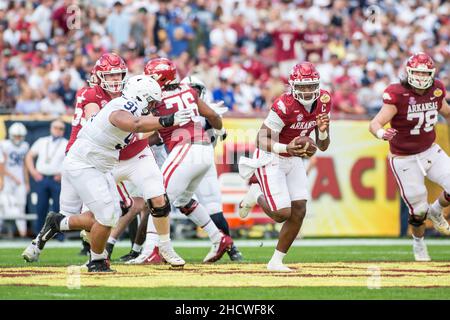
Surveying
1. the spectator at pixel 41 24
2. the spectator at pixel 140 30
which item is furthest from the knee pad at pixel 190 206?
the spectator at pixel 41 24

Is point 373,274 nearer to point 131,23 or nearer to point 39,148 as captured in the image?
point 39,148

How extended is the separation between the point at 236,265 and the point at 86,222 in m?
1.70

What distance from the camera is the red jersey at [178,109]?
10.7 meters

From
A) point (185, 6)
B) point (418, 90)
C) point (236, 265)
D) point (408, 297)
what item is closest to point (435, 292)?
point (408, 297)

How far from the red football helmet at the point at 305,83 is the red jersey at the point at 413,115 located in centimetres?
187

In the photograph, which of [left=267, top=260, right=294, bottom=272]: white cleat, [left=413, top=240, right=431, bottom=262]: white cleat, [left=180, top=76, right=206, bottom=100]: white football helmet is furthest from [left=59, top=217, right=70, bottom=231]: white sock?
[left=413, top=240, right=431, bottom=262]: white cleat

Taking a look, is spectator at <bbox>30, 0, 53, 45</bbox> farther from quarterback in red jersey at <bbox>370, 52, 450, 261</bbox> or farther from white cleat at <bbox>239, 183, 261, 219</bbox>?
quarterback in red jersey at <bbox>370, 52, 450, 261</bbox>

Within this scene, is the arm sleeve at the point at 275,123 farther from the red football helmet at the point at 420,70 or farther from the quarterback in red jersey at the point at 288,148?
the red football helmet at the point at 420,70

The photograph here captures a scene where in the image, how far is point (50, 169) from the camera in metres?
15.2

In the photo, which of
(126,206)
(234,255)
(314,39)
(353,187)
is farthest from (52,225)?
(314,39)

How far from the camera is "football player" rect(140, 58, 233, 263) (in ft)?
34.7

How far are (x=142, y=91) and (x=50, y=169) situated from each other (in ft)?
21.9

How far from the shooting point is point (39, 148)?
1548cm

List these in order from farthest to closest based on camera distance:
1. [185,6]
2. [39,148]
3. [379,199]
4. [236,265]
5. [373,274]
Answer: [185,6] < [379,199] < [39,148] < [236,265] < [373,274]
